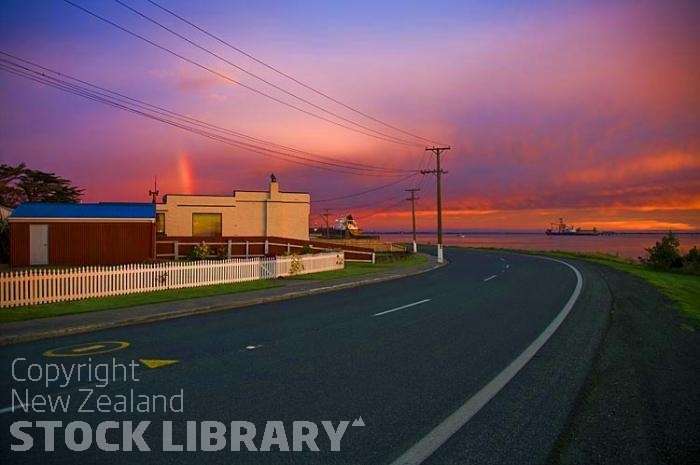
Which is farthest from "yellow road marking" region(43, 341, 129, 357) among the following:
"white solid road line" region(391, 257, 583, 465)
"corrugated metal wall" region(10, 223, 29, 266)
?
"corrugated metal wall" region(10, 223, 29, 266)

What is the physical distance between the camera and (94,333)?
11.7m

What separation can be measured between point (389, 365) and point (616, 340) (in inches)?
189

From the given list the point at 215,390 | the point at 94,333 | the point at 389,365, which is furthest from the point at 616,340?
the point at 94,333

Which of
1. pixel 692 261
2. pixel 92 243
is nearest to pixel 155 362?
pixel 92 243

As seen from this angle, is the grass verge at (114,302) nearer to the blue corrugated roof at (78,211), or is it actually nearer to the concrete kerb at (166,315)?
the concrete kerb at (166,315)

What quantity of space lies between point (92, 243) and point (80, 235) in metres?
0.72

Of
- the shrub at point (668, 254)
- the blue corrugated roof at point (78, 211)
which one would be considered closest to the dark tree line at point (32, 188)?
the blue corrugated roof at point (78, 211)

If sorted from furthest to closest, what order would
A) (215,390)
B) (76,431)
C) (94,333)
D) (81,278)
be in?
1. (81,278)
2. (94,333)
3. (215,390)
4. (76,431)

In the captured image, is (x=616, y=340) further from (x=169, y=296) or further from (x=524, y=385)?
(x=169, y=296)

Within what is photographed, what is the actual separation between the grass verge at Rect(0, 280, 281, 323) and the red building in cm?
1078

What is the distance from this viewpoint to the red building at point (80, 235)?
93.0 feet

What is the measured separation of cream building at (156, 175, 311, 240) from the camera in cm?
4400

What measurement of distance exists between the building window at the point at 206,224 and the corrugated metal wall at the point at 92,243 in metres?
14.0

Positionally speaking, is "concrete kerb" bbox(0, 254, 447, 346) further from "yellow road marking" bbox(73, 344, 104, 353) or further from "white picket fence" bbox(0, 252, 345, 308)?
"white picket fence" bbox(0, 252, 345, 308)
